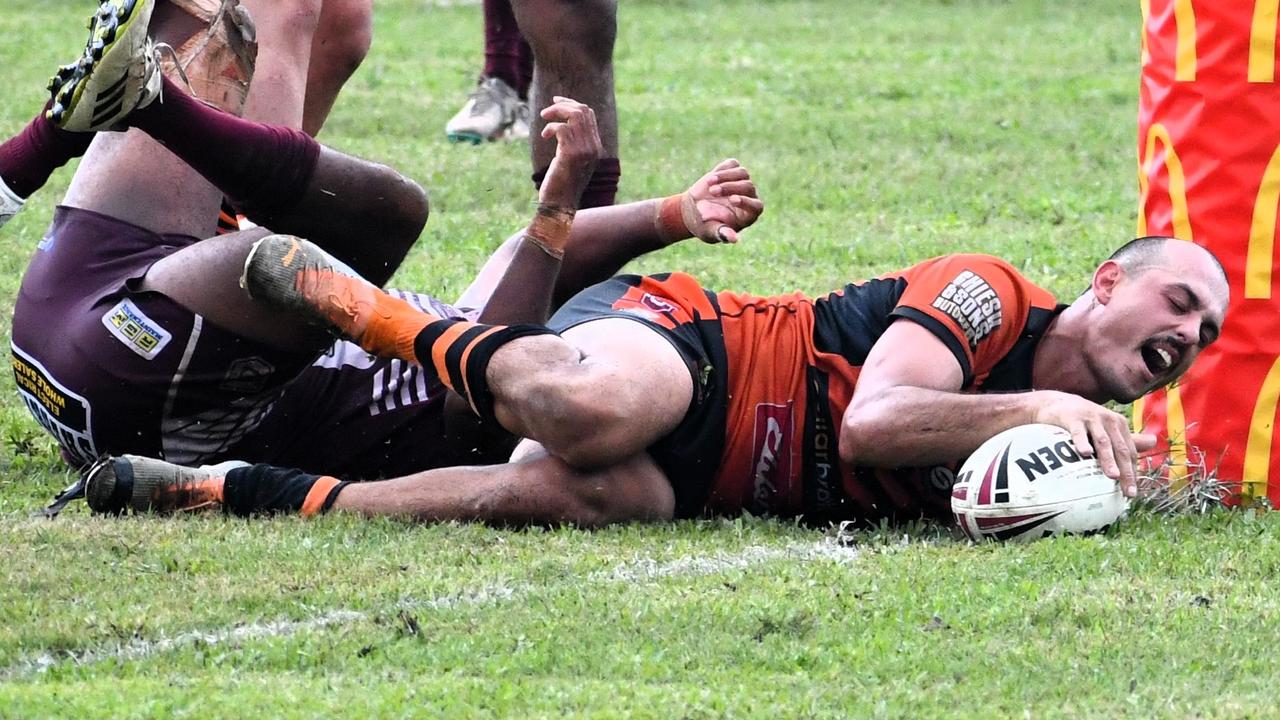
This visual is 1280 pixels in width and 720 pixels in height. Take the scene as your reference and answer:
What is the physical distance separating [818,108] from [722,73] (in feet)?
6.02

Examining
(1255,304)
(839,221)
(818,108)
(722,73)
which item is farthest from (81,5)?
(1255,304)

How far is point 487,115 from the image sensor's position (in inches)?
418

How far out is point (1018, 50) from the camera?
1526 cm

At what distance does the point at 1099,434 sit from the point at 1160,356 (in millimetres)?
465

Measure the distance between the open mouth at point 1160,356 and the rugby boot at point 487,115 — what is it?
249 inches

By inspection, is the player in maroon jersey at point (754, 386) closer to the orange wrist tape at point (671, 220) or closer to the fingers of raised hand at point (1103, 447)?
the fingers of raised hand at point (1103, 447)

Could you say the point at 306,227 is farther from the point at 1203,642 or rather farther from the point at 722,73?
the point at 722,73

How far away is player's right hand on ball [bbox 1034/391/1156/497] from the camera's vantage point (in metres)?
4.28

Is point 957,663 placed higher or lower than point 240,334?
lower

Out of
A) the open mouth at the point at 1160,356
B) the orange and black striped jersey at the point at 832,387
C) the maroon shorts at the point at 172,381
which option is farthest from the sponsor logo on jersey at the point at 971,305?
the maroon shorts at the point at 172,381

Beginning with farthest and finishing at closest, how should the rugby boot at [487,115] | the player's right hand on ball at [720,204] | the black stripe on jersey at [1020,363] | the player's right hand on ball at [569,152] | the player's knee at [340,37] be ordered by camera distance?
1. the rugby boot at [487,115]
2. the player's knee at [340,37]
3. the player's right hand on ball at [720,204]
4. the player's right hand on ball at [569,152]
5. the black stripe on jersey at [1020,363]

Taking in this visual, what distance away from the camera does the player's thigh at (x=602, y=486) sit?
447 centimetres

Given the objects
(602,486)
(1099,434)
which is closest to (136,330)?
(602,486)

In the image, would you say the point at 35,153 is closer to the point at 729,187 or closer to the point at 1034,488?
the point at 729,187
